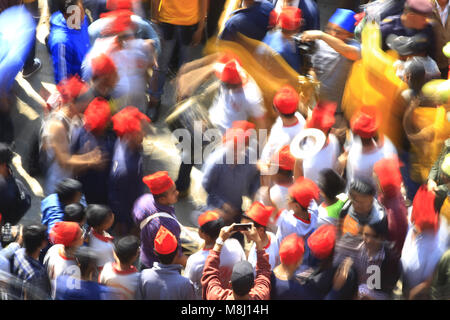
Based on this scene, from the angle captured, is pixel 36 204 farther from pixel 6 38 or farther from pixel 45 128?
pixel 6 38

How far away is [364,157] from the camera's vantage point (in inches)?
197

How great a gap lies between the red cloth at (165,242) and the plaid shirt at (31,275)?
731 millimetres

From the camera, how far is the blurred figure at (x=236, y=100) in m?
5.44

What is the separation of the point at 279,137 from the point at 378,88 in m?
0.92

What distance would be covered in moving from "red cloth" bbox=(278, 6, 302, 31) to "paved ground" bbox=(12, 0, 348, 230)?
144cm

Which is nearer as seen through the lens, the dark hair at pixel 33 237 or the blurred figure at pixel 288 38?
the dark hair at pixel 33 237

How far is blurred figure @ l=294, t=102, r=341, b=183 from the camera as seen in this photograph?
5.07 meters

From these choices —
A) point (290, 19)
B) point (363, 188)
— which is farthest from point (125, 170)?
point (290, 19)

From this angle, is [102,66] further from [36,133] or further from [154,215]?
[154,215]

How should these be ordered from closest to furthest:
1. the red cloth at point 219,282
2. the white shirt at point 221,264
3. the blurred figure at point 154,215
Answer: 1. the red cloth at point 219,282
2. the white shirt at point 221,264
3. the blurred figure at point 154,215

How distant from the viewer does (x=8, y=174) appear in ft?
16.1

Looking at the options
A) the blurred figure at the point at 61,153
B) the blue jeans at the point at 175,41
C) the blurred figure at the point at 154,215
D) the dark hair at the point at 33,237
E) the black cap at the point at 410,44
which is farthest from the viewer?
the blue jeans at the point at 175,41

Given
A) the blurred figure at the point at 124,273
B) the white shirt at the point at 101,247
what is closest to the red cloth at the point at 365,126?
the blurred figure at the point at 124,273

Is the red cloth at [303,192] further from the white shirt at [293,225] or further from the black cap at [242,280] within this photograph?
the black cap at [242,280]
